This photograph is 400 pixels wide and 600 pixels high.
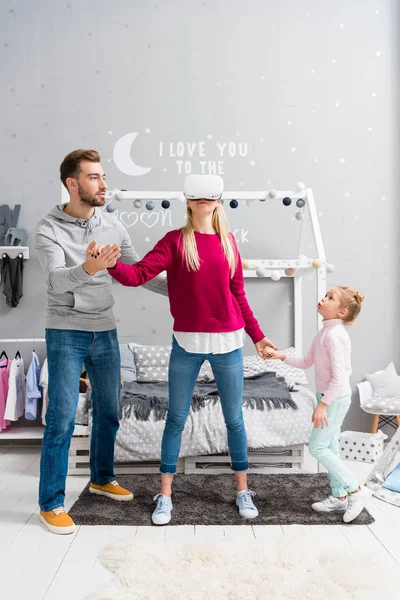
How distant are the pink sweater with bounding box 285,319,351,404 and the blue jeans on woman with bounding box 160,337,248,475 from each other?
330 mm

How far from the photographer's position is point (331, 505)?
2439 millimetres

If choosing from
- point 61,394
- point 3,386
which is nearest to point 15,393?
point 3,386

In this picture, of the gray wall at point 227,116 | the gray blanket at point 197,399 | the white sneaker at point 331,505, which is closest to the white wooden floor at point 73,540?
the white sneaker at point 331,505

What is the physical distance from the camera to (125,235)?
253 cm

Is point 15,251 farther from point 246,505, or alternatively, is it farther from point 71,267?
point 246,505

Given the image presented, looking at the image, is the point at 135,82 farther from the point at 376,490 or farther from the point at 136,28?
the point at 376,490

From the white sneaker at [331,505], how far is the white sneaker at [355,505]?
0.32 feet

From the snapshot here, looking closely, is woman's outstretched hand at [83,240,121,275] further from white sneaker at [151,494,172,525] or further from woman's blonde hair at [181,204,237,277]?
white sneaker at [151,494,172,525]

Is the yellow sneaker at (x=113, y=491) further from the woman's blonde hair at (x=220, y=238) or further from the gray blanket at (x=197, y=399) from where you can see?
the woman's blonde hair at (x=220, y=238)

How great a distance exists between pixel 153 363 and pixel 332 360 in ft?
4.81

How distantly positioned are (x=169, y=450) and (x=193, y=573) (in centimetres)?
62

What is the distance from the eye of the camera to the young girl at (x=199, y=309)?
226cm

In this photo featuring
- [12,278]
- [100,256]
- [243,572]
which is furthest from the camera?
[12,278]

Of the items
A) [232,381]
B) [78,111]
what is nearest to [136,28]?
[78,111]
